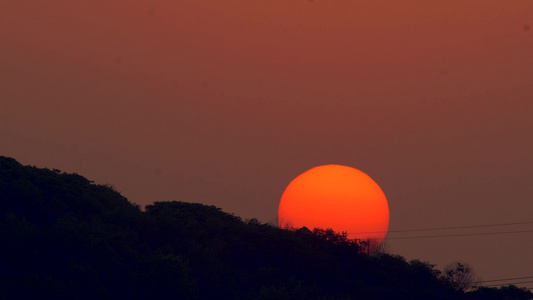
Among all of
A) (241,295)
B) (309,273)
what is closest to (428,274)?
(309,273)

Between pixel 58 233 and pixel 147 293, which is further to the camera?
pixel 58 233

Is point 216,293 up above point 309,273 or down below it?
below

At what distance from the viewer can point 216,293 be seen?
2591 inches

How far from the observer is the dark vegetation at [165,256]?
56.9 meters

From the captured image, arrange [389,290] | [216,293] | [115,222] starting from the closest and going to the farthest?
[216,293] < [115,222] < [389,290]

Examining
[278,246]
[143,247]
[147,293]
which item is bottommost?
[147,293]

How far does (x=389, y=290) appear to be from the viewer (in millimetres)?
83438

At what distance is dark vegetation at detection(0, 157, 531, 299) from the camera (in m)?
56.9

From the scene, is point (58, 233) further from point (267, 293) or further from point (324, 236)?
point (324, 236)

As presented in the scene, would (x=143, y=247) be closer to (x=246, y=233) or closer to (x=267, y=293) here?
(x=267, y=293)

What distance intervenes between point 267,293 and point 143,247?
13.0 m

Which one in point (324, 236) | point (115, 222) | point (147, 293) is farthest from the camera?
point (324, 236)

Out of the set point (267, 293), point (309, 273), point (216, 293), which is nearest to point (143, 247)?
point (216, 293)

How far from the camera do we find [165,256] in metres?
62.3
